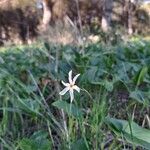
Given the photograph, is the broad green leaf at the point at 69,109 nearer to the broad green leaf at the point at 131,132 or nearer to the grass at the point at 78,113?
the grass at the point at 78,113

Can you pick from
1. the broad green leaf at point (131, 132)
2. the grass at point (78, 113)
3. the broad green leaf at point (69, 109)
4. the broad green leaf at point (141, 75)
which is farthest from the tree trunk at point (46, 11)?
the broad green leaf at point (131, 132)

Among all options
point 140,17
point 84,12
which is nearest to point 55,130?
point 84,12

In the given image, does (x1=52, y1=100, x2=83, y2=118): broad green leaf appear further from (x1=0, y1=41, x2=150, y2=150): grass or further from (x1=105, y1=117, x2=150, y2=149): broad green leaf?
(x1=105, y1=117, x2=150, y2=149): broad green leaf

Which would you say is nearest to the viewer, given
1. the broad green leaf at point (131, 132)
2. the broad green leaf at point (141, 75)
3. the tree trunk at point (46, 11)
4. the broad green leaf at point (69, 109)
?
the broad green leaf at point (131, 132)

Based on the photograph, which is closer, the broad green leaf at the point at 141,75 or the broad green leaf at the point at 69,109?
the broad green leaf at the point at 69,109

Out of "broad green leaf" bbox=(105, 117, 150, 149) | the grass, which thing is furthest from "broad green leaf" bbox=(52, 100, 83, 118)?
"broad green leaf" bbox=(105, 117, 150, 149)

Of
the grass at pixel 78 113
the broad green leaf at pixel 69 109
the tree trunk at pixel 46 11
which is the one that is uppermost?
the broad green leaf at pixel 69 109

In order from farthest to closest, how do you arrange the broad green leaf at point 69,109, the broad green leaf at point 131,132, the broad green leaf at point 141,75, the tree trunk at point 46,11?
the tree trunk at point 46,11 < the broad green leaf at point 141,75 < the broad green leaf at point 69,109 < the broad green leaf at point 131,132

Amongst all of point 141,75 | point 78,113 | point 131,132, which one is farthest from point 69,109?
point 141,75

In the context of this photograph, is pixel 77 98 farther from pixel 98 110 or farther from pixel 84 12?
pixel 84 12

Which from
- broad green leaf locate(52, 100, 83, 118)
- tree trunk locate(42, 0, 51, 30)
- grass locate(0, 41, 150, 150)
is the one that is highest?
broad green leaf locate(52, 100, 83, 118)
